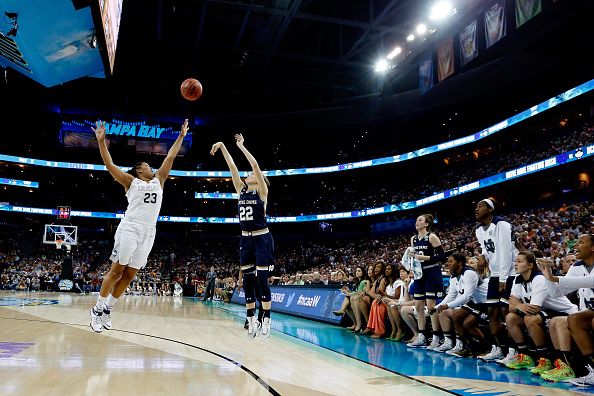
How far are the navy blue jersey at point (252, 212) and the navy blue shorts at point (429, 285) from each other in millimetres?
2721

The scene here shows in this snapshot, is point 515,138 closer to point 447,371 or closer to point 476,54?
point 476,54

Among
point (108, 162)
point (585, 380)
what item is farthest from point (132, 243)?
point (585, 380)

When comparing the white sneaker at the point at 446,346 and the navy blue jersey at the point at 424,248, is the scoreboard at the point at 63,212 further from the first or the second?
the white sneaker at the point at 446,346

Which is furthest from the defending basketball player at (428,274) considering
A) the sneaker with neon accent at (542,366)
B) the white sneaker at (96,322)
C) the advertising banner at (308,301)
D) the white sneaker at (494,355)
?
the white sneaker at (96,322)

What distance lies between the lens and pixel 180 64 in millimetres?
33500

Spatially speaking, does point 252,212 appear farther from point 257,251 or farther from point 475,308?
point 475,308

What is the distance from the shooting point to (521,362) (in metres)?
5.69

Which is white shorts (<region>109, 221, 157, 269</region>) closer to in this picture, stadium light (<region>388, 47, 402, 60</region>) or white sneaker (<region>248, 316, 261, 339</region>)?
white sneaker (<region>248, 316, 261, 339</region>)

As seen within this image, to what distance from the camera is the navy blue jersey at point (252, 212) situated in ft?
21.1

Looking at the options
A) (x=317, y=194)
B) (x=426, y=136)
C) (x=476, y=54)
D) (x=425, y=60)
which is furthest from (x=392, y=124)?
(x=476, y=54)

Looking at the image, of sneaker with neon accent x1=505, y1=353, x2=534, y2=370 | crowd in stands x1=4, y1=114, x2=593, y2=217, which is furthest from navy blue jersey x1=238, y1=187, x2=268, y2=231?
crowd in stands x1=4, y1=114, x2=593, y2=217

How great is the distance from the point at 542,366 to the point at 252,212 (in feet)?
12.9

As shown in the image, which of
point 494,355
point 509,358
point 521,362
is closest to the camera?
point 521,362

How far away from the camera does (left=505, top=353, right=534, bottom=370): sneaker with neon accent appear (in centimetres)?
566
